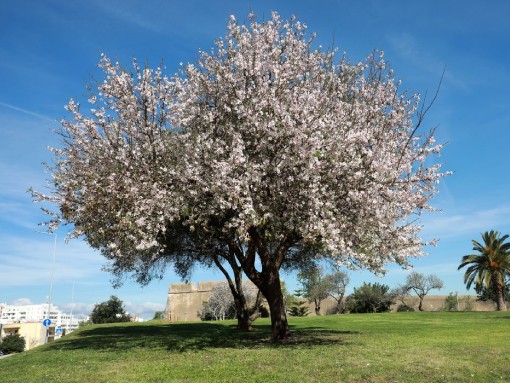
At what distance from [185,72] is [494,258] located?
178 ft

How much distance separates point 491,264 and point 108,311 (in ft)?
182

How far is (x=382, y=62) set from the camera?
68.8 ft

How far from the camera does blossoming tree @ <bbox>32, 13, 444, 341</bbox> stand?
17609mm

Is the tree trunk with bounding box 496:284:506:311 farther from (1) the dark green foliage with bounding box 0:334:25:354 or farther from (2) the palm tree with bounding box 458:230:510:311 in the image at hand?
(1) the dark green foliage with bounding box 0:334:25:354

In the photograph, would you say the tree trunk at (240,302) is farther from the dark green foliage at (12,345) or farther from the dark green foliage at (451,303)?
the dark green foliage at (12,345)

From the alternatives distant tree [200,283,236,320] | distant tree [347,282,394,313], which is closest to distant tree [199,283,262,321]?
distant tree [200,283,236,320]

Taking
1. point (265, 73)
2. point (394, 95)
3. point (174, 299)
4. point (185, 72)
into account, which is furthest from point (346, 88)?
point (174, 299)

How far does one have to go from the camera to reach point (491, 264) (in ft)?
198

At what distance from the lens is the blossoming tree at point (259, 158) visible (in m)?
17.6

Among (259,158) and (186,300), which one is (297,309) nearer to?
(186,300)

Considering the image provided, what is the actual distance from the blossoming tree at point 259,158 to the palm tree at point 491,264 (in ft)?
151

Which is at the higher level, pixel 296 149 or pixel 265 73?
pixel 265 73

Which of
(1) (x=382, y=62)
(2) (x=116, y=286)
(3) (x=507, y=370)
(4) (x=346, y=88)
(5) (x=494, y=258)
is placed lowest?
(3) (x=507, y=370)

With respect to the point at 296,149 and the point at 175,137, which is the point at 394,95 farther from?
the point at 175,137
